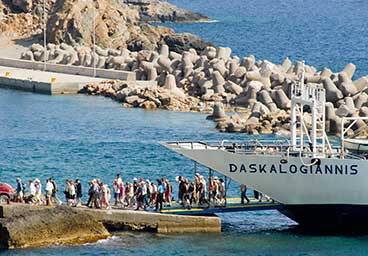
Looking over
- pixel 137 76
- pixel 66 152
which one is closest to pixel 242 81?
pixel 137 76

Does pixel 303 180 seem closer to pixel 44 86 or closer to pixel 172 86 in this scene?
pixel 172 86

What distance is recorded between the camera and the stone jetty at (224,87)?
70.4 m

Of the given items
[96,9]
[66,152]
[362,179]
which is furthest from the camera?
[96,9]

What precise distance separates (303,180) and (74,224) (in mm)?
7866

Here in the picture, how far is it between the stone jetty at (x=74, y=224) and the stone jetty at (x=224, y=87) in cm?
2387

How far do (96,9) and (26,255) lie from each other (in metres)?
66.7

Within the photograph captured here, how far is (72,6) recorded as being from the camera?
10662 centimetres

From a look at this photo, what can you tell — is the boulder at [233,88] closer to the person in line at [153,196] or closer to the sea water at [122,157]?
the sea water at [122,157]

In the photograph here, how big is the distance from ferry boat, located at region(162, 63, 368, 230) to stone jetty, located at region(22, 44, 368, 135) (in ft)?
70.7

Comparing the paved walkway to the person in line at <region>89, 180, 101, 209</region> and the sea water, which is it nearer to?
the sea water

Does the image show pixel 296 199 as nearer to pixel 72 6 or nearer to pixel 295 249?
pixel 295 249

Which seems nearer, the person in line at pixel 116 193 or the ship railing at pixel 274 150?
the ship railing at pixel 274 150

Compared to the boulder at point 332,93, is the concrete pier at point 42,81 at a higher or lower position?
lower

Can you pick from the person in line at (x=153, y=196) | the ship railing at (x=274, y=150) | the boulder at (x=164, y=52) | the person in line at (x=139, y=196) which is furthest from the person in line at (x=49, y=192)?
the boulder at (x=164, y=52)
